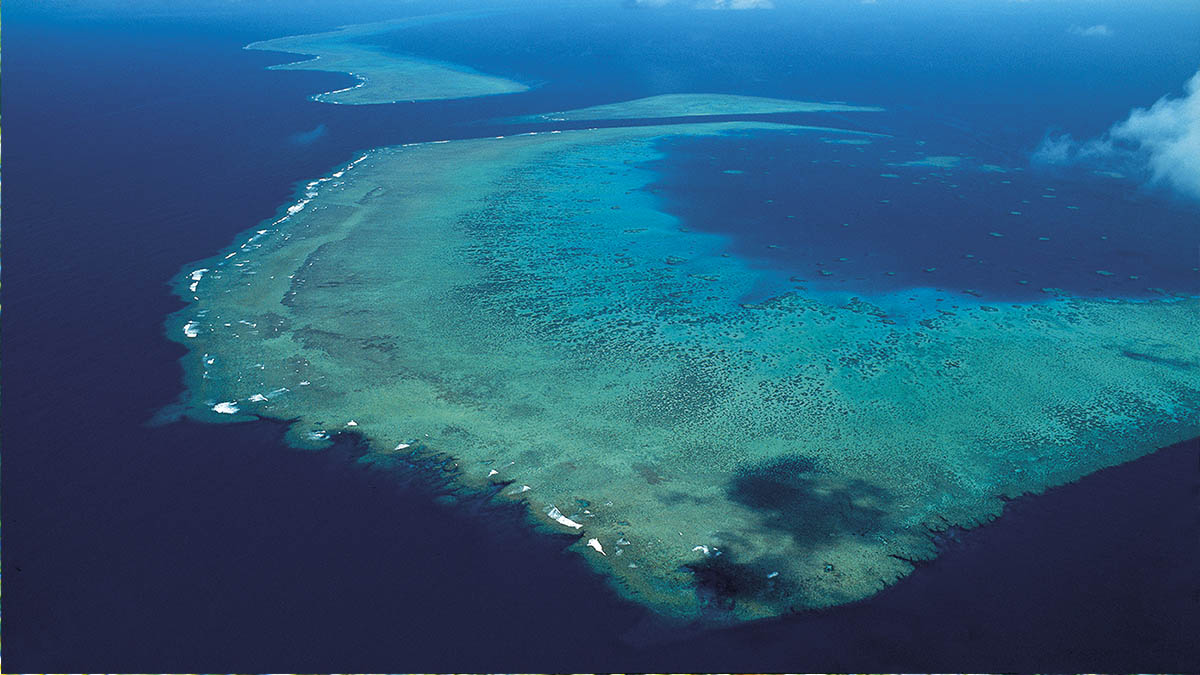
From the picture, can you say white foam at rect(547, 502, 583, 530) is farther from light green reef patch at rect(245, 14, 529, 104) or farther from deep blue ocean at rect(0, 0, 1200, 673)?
light green reef patch at rect(245, 14, 529, 104)


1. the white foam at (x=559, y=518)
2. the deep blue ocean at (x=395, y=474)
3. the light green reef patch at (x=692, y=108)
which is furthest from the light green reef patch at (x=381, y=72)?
the white foam at (x=559, y=518)

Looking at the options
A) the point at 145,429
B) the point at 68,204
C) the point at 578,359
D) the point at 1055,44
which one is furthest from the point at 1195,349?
the point at 1055,44

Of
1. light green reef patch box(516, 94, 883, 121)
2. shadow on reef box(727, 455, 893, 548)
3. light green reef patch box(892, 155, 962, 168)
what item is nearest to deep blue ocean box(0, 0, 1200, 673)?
light green reef patch box(892, 155, 962, 168)

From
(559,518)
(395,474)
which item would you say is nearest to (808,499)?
(559,518)

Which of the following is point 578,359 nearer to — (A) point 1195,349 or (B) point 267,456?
(B) point 267,456

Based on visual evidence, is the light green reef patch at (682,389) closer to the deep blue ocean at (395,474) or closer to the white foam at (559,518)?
the white foam at (559,518)
